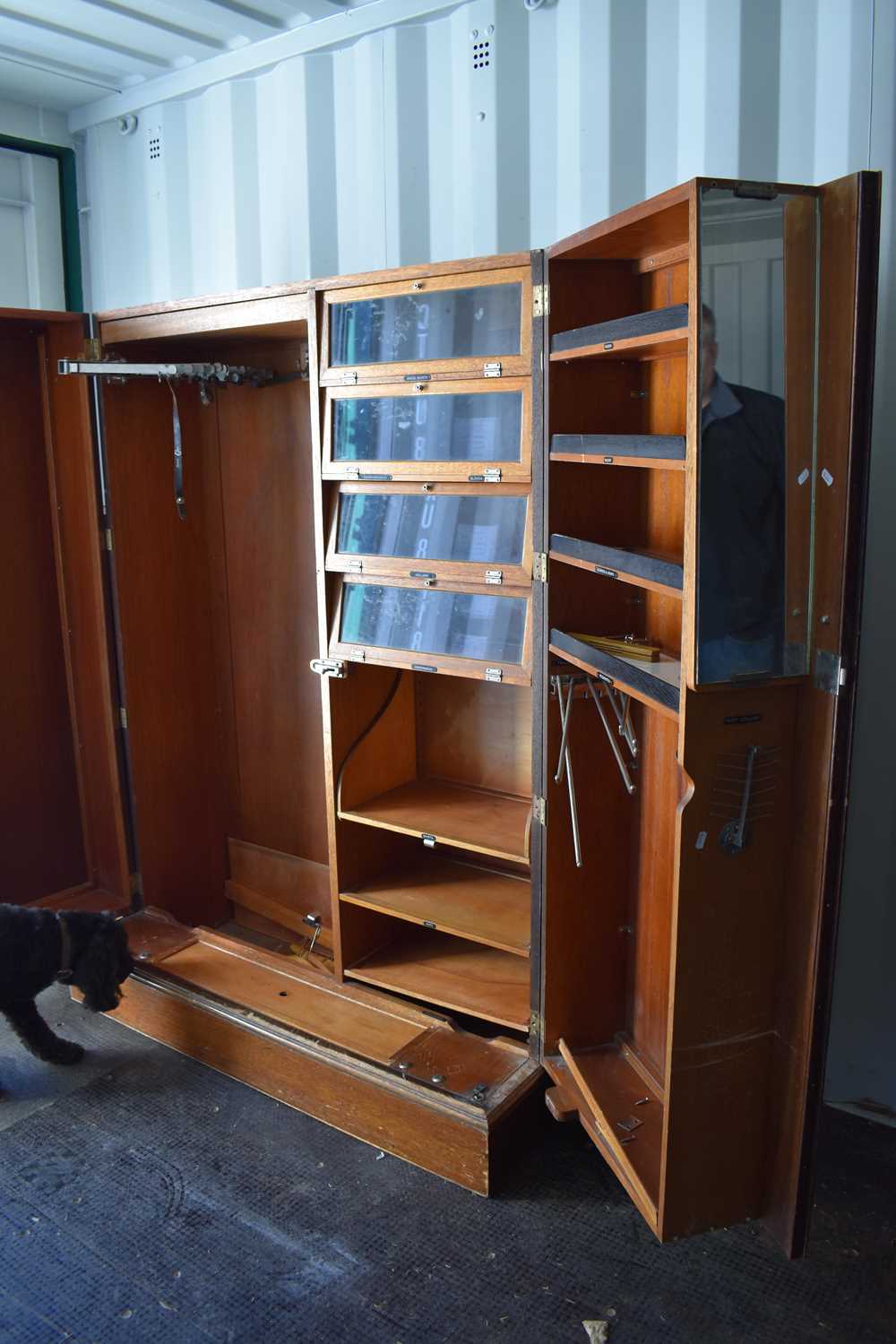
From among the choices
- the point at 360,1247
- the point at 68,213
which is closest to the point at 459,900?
the point at 360,1247

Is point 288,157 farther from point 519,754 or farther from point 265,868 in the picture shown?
point 265,868

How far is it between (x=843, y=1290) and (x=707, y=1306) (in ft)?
0.98

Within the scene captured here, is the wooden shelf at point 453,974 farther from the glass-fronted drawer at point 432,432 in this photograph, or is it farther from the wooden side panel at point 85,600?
the glass-fronted drawer at point 432,432

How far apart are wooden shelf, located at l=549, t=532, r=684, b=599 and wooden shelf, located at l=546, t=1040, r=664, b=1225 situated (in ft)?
4.08

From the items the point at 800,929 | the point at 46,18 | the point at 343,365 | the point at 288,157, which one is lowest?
the point at 800,929

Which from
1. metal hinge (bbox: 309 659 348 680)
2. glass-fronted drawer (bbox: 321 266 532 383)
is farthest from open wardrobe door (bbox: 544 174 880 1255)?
metal hinge (bbox: 309 659 348 680)

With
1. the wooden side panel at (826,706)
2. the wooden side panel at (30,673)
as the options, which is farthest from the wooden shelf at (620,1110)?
the wooden side panel at (30,673)

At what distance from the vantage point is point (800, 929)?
2.11 metres

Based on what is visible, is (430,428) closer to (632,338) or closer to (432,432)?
(432,432)

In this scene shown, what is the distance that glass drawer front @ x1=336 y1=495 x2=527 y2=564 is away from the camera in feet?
8.75

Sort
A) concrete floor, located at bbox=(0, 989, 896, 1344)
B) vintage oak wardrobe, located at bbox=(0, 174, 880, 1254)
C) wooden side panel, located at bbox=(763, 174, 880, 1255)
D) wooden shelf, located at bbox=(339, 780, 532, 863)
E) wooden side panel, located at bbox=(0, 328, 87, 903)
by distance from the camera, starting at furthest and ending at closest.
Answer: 1. wooden side panel, located at bbox=(0, 328, 87, 903)
2. wooden shelf, located at bbox=(339, 780, 532, 863)
3. concrete floor, located at bbox=(0, 989, 896, 1344)
4. vintage oak wardrobe, located at bbox=(0, 174, 880, 1254)
5. wooden side panel, located at bbox=(763, 174, 880, 1255)

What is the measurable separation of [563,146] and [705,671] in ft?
5.47

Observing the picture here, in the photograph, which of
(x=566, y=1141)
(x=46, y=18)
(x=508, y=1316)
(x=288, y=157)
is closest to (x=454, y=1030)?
(x=566, y=1141)

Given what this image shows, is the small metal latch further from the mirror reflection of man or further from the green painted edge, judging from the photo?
the green painted edge
